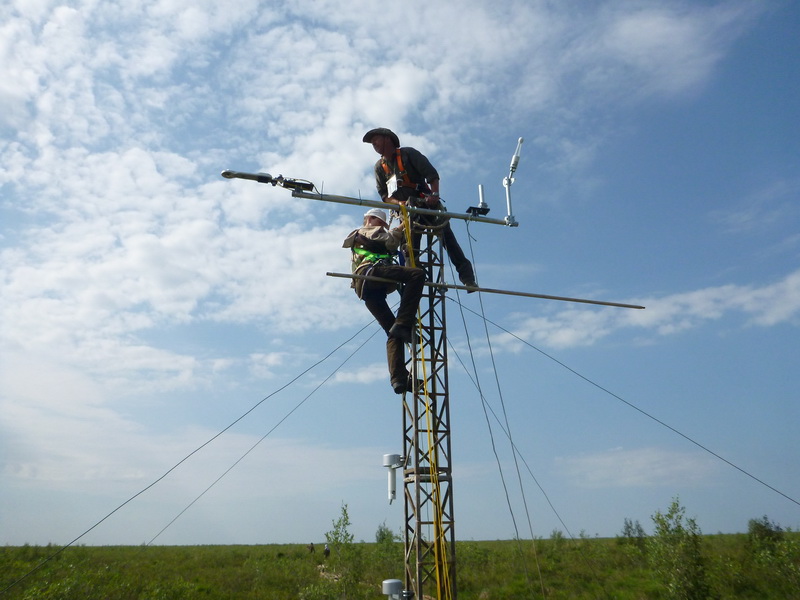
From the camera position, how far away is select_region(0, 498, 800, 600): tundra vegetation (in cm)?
1891

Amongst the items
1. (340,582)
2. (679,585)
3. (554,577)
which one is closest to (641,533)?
(554,577)

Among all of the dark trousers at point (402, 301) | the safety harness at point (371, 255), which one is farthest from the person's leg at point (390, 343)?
the safety harness at point (371, 255)

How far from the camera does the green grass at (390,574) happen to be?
2147cm

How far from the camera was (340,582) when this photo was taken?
64.6 ft

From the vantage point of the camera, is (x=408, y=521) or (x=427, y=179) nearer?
(x=408, y=521)

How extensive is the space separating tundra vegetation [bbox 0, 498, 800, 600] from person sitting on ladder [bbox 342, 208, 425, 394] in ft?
29.6

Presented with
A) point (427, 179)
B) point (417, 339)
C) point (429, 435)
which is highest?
point (427, 179)

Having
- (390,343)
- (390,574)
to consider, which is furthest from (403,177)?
(390,574)

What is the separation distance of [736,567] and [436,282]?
69.5ft

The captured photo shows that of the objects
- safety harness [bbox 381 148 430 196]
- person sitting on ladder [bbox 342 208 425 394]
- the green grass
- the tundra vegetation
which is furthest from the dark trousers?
the green grass

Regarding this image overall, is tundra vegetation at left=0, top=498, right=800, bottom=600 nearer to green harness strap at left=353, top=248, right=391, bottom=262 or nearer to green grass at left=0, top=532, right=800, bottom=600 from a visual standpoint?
green grass at left=0, top=532, right=800, bottom=600

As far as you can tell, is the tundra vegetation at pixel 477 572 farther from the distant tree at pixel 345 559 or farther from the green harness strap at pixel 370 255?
the green harness strap at pixel 370 255

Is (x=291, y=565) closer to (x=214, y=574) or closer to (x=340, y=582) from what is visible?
(x=214, y=574)

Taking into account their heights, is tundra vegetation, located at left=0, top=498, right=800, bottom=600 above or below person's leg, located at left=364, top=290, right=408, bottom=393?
below
